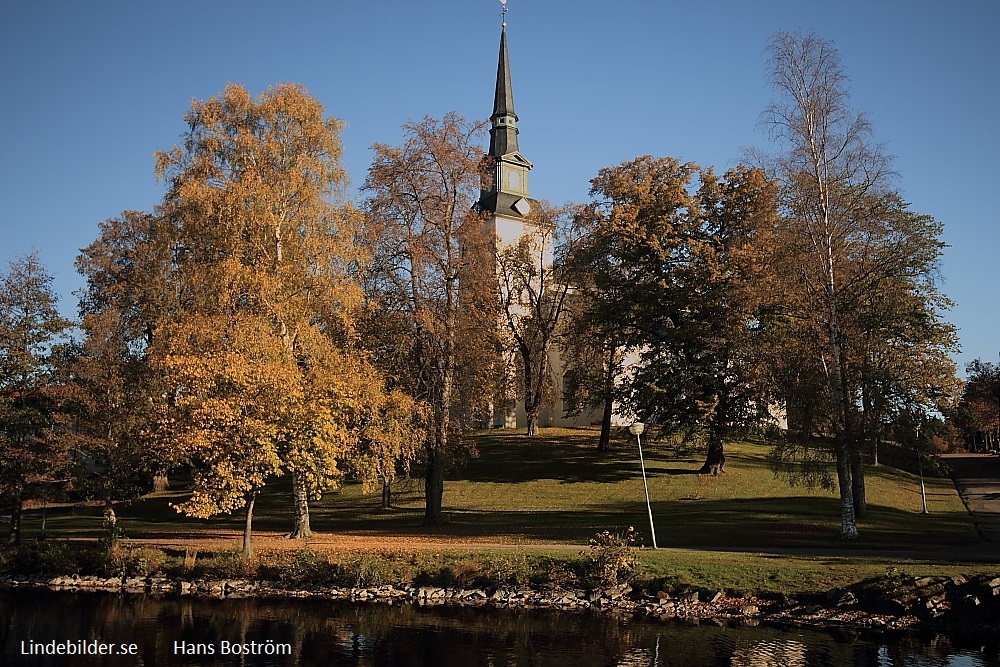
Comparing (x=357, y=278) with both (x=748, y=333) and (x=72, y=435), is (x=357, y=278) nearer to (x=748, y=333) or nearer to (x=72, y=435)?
(x=72, y=435)

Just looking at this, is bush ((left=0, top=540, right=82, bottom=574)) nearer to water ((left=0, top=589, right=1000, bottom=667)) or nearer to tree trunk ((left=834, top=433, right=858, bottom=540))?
water ((left=0, top=589, right=1000, bottom=667))

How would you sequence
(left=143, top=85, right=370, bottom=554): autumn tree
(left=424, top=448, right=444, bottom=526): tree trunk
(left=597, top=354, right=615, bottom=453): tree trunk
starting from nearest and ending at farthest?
(left=143, top=85, right=370, bottom=554): autumn tree < (left=424, top=448, right=444, bottom=526): tree trunk < (left=597, top=354, right=615, bottom=453): tree trunk

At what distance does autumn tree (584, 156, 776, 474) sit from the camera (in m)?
36.7

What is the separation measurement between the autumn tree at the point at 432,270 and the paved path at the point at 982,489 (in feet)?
63.4

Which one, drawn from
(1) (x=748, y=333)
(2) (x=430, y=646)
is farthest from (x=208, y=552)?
(1) (x=748, y=333)

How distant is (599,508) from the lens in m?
35.2

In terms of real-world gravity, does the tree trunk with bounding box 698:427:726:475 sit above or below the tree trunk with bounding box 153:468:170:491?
above

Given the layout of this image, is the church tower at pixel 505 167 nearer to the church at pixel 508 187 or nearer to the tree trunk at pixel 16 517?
the church at pixel 508 187

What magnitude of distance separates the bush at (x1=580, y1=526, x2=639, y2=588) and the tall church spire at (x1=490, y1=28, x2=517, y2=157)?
160 ft

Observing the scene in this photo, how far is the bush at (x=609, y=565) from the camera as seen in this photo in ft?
70.2

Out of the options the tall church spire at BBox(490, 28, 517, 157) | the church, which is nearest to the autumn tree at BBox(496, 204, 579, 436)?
the church

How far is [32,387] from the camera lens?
29188 millimetres

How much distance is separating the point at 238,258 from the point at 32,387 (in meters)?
9.66

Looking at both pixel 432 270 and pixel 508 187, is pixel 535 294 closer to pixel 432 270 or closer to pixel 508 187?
pixel 508 187
